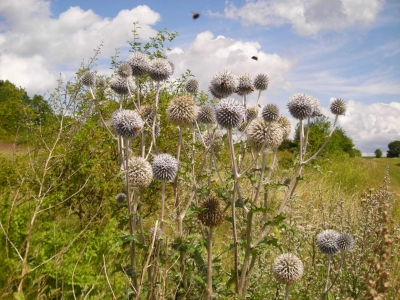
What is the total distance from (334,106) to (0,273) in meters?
4.08

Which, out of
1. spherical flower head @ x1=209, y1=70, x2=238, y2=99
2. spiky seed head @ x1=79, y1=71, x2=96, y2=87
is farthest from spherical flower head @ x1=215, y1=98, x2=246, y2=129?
spiky seed head @ x1=79, y1=71, x2=96, y2=87

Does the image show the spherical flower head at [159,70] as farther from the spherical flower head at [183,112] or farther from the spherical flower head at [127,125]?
the spherical flower head at [127,125]

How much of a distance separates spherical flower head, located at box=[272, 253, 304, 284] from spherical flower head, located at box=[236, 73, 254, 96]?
1.71m

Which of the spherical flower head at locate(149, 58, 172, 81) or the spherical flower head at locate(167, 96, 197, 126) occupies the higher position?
the spherical flower head at locate(149, 58, 172, 81)

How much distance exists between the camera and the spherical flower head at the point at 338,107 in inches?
147

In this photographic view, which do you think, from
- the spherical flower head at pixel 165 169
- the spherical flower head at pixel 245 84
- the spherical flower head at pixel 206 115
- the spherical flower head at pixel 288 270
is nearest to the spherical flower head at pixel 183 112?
the spherical flower head at pixel 206 115

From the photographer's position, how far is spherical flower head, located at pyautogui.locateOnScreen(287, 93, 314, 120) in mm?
3301

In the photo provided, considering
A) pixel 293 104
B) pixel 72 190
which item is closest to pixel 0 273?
pixel 72 190

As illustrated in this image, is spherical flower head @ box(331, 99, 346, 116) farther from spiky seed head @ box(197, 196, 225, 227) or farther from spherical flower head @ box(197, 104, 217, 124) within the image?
spiky seed head @ box(197, 196, 225, 227)

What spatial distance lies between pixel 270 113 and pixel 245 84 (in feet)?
2.09

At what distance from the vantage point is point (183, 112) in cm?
326

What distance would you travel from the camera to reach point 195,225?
375 cm

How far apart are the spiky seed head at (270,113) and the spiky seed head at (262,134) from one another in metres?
0.06

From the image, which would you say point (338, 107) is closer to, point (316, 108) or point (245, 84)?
point (316, 108)
